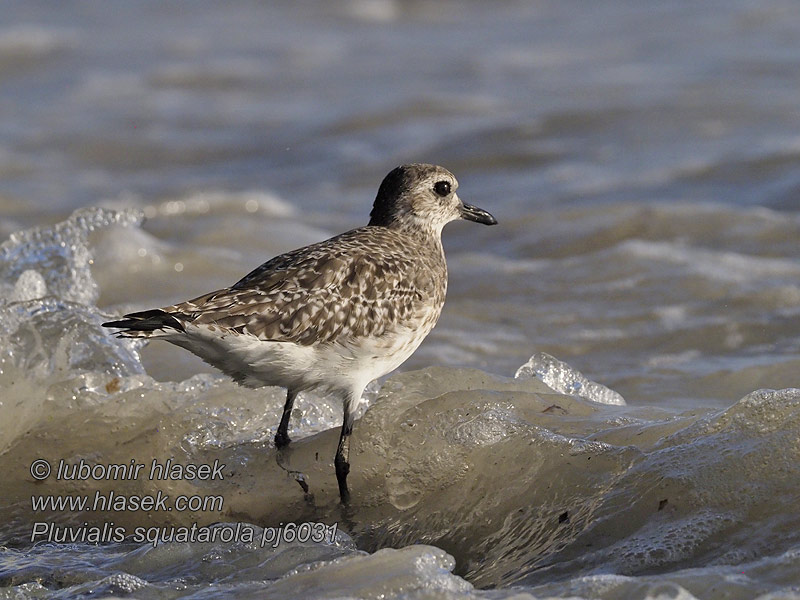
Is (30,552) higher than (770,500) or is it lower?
lower

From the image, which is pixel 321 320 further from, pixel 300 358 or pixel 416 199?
pixel 416 199

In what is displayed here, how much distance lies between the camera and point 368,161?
12.9m

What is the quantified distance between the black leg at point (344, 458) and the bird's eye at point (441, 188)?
1.53 meters

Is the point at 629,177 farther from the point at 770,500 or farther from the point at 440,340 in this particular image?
the point at 770,500

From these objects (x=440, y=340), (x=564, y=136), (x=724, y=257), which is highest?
(x=564, y=136)

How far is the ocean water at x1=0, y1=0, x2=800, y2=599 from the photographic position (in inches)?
184

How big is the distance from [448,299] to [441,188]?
102 inches

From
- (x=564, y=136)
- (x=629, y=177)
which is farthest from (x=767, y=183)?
(x=564, y=136)

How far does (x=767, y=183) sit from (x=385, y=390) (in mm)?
6502

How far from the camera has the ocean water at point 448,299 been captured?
4684 millimetres

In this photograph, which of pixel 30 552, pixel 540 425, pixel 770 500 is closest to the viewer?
pixel 770 500

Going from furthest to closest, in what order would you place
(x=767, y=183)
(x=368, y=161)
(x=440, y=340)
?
(x=368, y=161), (x=767, y=183), (x=440, y=340)

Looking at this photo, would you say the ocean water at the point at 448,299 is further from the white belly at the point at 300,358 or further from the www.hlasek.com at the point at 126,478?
the white belly at the point at 300,358

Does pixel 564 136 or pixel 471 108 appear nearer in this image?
pixel 564 136
